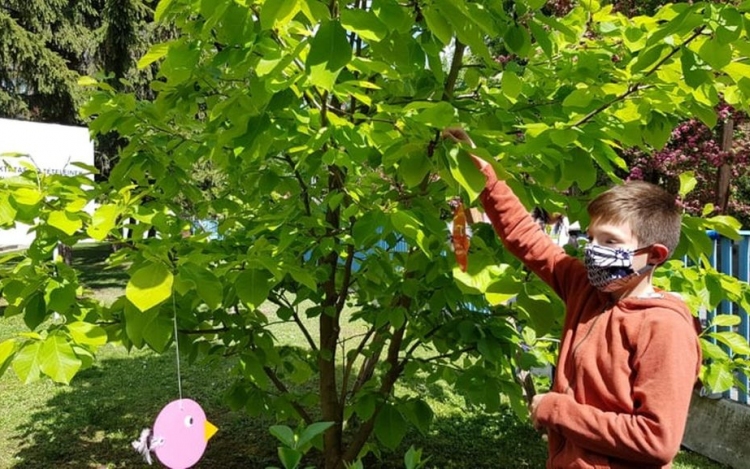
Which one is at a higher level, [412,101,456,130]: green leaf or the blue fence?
[412,101,456,130]: green leaf

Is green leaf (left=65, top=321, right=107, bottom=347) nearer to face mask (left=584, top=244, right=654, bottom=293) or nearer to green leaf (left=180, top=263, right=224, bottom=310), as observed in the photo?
green leaf (left=180, top=263, right=224, bottom=310)

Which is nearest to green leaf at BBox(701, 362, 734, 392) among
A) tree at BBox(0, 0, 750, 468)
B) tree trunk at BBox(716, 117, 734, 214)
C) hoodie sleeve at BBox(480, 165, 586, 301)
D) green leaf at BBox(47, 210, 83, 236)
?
tree at BBox(0, 0, 750, 468)

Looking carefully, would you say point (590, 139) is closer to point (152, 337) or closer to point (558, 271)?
point (558, 271)

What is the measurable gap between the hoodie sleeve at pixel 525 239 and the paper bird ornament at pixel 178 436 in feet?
3.10

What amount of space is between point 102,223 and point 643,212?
1.31m

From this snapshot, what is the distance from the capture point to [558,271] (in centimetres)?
174

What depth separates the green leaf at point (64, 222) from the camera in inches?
61.2

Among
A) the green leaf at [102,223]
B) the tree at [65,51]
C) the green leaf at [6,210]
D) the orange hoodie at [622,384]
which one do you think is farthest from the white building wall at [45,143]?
the orange hoodie at [622,384]

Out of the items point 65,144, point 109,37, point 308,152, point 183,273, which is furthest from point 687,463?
point 109,37

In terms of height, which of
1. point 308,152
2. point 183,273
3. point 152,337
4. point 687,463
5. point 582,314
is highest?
point 308,152

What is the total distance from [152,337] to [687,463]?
391cm

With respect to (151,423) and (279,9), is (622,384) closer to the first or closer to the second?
(279,9)

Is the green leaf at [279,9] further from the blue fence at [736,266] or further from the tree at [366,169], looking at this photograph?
the blue fence at [736,266]

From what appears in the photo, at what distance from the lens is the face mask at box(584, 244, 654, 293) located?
143cm
